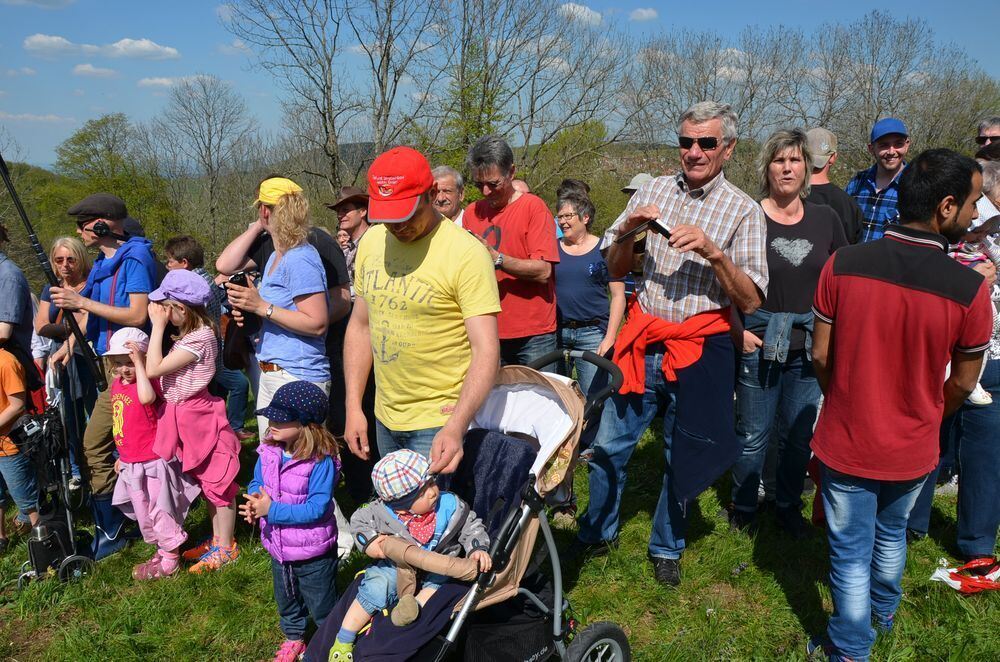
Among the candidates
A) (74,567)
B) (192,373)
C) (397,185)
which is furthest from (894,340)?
(74,567)

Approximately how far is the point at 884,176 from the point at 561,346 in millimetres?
2745

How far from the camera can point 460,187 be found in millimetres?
4758

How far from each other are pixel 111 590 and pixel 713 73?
35.0 meters

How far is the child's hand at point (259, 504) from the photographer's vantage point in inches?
107

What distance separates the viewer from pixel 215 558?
389 cm

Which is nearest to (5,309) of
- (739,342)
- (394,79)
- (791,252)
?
(739,342)

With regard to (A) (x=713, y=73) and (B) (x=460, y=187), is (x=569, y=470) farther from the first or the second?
(A) (x=713, y=73)

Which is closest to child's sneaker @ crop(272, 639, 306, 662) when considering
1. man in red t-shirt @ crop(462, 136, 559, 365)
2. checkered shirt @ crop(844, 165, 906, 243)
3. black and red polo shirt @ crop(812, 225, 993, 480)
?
man in red t-shirt @ crop(462, 136, 559, 365)

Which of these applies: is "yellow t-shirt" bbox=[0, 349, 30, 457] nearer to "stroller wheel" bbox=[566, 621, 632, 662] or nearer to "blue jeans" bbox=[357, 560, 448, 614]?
"blue jeans" bbox=[357, 560, 448, 614]

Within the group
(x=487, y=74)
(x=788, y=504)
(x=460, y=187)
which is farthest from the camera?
(x=487, y=74)

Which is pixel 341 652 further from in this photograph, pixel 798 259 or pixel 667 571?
pixel 798 259

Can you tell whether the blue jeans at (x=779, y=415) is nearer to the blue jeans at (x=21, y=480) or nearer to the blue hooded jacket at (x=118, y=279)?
the blue hooded jacket at (x=118, y=279)

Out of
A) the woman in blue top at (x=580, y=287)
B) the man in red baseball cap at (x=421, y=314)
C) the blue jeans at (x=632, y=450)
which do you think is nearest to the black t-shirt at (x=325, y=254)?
the man in red baseball cap at (x=421, y=314)

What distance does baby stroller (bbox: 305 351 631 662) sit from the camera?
7.28 feet
